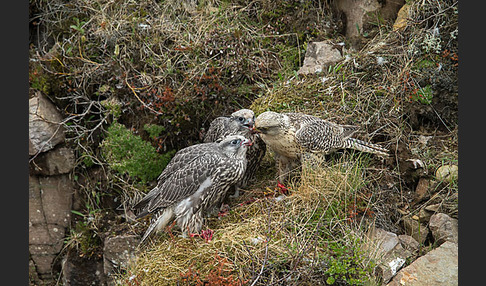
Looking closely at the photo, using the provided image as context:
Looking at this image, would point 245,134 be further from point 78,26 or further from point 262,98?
point 78,26

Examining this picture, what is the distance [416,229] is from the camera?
4.64 metres

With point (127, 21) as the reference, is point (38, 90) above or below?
below

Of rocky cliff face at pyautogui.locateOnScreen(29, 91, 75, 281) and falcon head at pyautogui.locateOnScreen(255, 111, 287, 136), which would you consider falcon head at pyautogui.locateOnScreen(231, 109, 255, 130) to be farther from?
rocky cliff face at pyautogui.locateOnScreen(29, 91, 75, 281)

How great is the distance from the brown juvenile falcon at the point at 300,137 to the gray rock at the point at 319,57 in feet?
4.06

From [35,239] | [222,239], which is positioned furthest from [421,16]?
[35,239]

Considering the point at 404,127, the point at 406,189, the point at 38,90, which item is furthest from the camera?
the point at 38,90

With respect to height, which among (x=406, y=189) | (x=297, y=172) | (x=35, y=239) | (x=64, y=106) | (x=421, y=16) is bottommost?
(x=35, y=239)

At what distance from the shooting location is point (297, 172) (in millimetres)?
4969

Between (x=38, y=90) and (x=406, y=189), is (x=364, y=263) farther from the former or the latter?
(x=38, y=90)

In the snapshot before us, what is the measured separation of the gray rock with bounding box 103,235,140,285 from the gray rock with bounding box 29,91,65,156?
62.1 inches

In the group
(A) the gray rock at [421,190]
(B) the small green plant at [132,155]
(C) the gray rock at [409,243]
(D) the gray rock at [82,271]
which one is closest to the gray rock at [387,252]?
(C) the gray rock at [409,243]

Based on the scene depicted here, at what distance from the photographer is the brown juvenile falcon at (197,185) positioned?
4754 millimetres

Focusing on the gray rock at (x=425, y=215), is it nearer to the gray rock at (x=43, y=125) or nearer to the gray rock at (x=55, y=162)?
the gray rock at (x=55, y=162)

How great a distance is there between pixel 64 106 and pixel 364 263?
4.21 m
